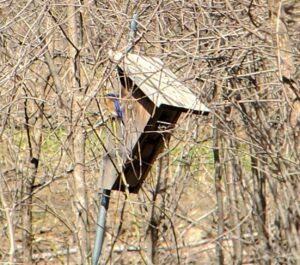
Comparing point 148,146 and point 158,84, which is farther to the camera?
point 148,146

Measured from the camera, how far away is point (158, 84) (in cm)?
508

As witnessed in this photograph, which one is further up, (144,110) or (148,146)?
(144,110)

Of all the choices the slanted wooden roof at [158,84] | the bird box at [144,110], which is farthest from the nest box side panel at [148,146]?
the slanted wooden roof at [158,84]

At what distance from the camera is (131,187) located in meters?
5.53

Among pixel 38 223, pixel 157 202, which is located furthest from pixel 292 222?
pixel 38 223

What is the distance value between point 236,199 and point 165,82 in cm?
254

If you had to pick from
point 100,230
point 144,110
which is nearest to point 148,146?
point 144,110

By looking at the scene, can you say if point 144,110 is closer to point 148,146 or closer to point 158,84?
point 158,84

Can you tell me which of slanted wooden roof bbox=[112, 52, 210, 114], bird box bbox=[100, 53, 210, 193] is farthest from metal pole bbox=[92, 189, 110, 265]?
slanted wooden roof bbox=[112, 52, 210, 114]

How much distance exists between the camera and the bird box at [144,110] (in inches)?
199

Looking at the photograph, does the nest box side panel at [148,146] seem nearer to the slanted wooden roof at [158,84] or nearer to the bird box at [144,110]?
the bird box at [144,110]

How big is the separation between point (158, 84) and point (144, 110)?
0.62 feet

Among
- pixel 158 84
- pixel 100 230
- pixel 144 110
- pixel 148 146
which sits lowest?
pixel 100 230

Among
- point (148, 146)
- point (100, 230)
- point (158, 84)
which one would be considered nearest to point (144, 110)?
point (158, 84)
